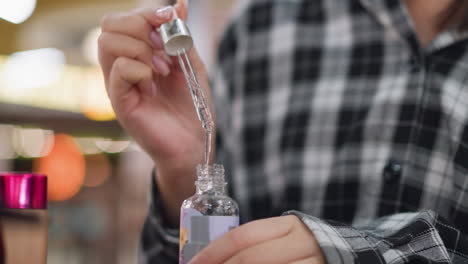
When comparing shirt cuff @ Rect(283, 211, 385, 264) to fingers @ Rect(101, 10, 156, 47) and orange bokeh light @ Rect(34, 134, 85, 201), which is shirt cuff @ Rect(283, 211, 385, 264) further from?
orange bokeh light @ Rect(34, 134, 85, 201)

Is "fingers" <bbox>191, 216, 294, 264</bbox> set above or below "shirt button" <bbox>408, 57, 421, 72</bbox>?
below

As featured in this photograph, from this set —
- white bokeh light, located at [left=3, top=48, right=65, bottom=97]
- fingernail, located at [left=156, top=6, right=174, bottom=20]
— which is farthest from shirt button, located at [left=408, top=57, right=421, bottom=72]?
white bokeh light, located at [left=3, top=48, right=65, bottom=97]

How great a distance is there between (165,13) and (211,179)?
0.71ft

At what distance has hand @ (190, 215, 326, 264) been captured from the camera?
17.3 inches

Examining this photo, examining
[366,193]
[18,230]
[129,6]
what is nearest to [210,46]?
[129,6]

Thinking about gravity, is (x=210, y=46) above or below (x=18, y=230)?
above

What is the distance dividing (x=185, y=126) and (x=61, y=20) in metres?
3.36

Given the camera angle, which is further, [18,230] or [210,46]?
[210,46]

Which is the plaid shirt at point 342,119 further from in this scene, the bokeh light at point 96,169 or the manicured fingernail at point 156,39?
the bokeh light at point 96,169

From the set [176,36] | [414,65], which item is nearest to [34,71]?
[414,65]

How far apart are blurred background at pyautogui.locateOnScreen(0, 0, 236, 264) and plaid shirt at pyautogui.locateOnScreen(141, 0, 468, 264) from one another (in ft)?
7.44

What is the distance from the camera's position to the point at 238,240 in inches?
17.5

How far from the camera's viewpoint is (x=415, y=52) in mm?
888

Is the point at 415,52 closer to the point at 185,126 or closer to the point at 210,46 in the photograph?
the point at 185,126
